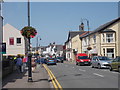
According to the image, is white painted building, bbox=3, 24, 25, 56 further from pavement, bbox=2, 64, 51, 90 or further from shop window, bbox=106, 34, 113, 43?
pavement, bbox=2, 64, 51, 90

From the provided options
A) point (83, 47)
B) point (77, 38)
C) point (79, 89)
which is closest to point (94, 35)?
point (83, 47)

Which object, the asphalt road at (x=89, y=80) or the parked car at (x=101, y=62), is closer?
the asphalt road at (x=89, y=80)

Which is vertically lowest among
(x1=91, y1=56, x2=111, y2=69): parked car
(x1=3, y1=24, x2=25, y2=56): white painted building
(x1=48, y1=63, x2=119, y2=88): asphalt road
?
(x1=48, y1=63, x2=119, y2=88): asphalt road

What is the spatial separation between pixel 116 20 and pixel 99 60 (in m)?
21.7

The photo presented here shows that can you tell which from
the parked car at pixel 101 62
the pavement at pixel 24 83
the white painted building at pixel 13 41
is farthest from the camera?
the white painted building at pixel 13 41

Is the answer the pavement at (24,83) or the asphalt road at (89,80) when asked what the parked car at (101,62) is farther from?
the pavement at (24,83)

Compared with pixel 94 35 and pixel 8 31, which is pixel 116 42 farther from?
pixel 8 31

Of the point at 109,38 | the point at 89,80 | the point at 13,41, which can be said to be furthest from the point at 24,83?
Result: the point at 13,41

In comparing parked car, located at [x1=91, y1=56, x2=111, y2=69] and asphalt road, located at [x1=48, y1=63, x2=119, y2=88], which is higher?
parked car, located at [x1=91, y1=56, x2=111, y2=69]

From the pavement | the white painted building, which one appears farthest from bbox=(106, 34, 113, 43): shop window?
the pavement

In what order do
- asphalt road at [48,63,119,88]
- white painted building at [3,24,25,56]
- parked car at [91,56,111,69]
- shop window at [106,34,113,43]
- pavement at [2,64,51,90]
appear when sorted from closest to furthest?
pavement at [2,64,51,90] → asphalt road at [48,63,119,88] → parked car at [91,56,111,69] → shop window at [106,34,113,43] → white painted building at [3,24,25,56]

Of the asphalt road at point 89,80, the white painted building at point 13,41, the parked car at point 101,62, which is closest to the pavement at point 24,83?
the asphalt road at point 89,80

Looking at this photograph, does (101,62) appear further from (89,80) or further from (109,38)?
(109,38)

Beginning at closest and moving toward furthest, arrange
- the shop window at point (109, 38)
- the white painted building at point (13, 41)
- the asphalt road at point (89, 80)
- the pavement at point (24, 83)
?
the pavement at point (24, 83) → the asphalt road at point (89, 80) → the shop window at point (109, 38) → the white painted building at point (13, 41)
